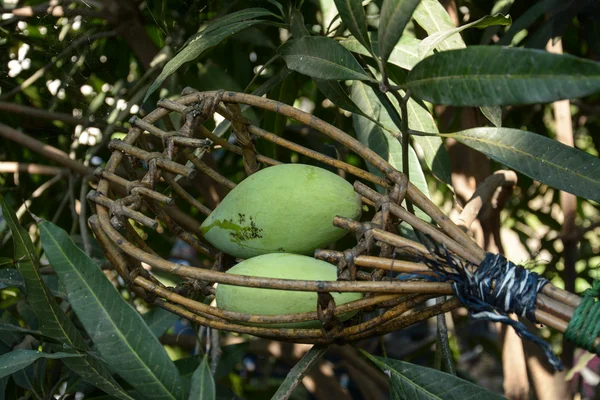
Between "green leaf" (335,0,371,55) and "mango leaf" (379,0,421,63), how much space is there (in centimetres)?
6

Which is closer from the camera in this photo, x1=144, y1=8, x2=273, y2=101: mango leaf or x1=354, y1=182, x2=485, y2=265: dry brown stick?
x1=354, y1=182, x2=485, y2=265: dry brown stick

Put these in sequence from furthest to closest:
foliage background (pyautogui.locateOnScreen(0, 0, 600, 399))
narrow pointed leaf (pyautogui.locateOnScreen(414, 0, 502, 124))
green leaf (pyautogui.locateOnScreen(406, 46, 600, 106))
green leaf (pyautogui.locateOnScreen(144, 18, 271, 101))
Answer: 1. foliage background (pyautogui.locateOnScreen(0, 0, 600, 399))
2. narrow pointed leaf (pyautogui.locateOnScreen(414, 0, 502, 124))
3. green leaf (pyautogui.locateOnScreen(144, 18, 271, 101))
4. green leaf (pyautogui.locateOnScreen(406, 46, 600, 106))

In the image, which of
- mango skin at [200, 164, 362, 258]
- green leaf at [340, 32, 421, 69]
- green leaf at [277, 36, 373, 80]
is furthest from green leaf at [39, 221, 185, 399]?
green leaf at [340, 32, 421, 69]

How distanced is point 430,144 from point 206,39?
274mm

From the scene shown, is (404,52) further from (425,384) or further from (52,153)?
(52,153)

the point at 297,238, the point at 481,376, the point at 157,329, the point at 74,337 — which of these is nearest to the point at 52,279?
the point at 157,329

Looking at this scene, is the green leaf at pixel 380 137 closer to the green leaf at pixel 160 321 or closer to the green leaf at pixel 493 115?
the green leaf at pixel 493 115

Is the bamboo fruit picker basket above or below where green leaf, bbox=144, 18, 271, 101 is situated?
below

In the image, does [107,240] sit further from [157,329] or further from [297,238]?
[157,329]

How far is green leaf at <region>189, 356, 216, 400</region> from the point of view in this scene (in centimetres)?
53

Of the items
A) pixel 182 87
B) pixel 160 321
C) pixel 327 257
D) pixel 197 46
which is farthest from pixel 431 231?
pixel 182 87

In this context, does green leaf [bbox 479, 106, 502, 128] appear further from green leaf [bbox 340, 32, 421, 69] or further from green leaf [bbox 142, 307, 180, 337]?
green leaf [bbox 142, 307, 180, 337]

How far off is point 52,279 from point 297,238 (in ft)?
1.40

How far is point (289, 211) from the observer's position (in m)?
0.59
